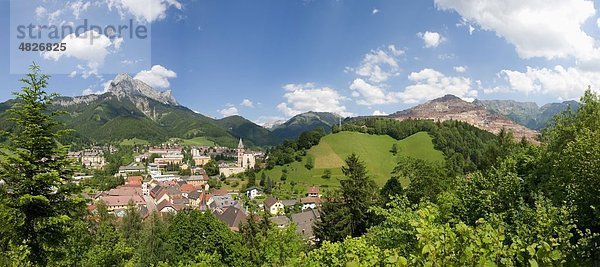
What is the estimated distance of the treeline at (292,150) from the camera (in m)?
131

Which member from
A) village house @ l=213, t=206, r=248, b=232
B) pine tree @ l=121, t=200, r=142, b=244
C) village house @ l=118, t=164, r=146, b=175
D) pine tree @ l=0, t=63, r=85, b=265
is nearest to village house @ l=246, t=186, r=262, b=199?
village house @ l=213, t=206, r=248, b=232

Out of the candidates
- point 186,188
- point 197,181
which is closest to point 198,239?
point 186,188

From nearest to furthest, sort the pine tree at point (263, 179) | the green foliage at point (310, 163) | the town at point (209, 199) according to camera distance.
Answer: the town at point (209, 199) → the pine tree at point (263, 179) → the green foliage at point (310, 163)

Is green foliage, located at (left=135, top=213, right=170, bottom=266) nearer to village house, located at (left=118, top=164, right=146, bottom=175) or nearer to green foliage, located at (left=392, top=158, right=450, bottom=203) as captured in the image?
green foliage, located at (left=392, top=158, right=450, bottom=203)

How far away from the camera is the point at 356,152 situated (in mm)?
133250

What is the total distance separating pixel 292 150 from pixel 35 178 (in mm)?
123176

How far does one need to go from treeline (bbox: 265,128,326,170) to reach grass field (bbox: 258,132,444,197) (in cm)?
219

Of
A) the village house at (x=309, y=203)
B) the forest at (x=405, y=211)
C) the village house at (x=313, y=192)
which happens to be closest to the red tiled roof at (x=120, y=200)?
the village house at (x=309, y=203)

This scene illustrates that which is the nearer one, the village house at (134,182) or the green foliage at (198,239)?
the green foliage at (198,239)

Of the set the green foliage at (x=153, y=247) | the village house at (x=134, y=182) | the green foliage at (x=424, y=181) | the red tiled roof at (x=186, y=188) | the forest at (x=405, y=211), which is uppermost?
the forest at (x=405, y=211)

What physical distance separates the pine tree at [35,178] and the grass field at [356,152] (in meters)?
97.6

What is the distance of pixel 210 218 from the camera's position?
3809 centimetres

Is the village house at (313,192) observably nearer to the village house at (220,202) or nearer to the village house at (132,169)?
the village house at (220,202)

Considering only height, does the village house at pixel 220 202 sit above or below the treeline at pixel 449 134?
below
